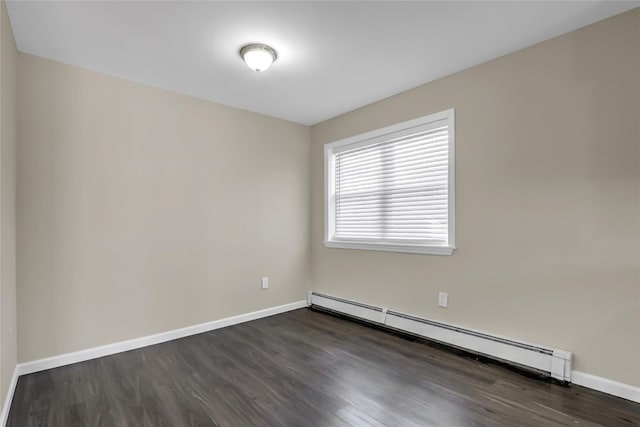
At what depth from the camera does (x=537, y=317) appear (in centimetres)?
239

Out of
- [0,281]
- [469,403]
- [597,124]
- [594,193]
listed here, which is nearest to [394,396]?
[469,403]

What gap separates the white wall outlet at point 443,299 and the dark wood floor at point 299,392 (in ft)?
1.30

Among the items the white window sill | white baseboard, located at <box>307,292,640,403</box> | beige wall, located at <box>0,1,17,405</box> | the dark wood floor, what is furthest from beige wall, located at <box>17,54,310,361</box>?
white baseboard, located at <box>307,292,640,403</box>

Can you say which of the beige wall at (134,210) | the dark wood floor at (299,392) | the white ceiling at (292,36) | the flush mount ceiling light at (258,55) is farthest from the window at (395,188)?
the flush mount ceiling light at (258,55)

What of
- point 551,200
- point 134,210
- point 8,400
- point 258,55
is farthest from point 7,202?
point 551,200

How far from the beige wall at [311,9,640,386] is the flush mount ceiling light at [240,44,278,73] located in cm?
153

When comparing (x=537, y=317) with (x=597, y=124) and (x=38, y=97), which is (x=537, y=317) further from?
(x=38, y=97)

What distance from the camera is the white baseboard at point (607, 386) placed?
6.50 feet

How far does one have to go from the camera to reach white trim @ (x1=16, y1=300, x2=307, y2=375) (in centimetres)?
242

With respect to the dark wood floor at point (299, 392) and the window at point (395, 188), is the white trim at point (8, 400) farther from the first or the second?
the window at point (395, 188)

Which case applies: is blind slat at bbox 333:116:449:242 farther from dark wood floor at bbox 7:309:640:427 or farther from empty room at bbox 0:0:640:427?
dark wood floor at bbox 7:309:640:427

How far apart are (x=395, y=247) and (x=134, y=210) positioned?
2.55 m

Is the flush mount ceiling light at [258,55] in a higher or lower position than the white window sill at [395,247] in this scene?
higher

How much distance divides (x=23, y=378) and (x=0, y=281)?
106cm
